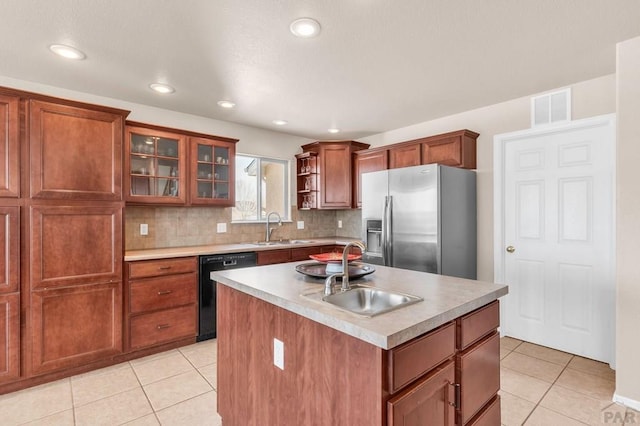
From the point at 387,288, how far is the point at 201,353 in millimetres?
2267

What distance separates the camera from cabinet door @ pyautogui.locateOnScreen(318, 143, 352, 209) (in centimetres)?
464

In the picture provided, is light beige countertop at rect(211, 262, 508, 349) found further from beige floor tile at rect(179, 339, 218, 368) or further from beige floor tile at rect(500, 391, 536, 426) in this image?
beige floor tile at rect(179, 339, 218, 368)

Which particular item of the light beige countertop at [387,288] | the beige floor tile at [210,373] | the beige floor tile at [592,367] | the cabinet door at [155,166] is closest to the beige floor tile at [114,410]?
the beige floor tile at [210,373]

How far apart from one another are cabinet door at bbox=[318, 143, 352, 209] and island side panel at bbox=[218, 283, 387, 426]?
9.56 feet

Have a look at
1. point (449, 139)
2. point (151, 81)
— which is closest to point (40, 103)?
point (151, 81)

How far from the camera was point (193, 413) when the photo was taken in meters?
2.15

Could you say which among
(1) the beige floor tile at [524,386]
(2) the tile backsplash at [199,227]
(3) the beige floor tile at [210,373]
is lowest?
(3) the beige floor tile at [210,373]

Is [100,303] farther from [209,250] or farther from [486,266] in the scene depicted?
[486,266]

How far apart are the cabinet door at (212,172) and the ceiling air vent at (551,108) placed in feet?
10.8

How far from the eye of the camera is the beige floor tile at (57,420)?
2.04m

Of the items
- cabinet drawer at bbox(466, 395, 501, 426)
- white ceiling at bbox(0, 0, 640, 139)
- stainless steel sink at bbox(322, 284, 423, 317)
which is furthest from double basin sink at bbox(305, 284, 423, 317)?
white ceiling at bbox(0, 0, 640, 139)

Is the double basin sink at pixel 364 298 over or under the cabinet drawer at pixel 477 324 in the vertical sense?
over

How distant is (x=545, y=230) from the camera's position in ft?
10.5

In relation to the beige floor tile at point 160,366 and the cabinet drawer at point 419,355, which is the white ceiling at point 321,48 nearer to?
the cabinet drawer at point 419,355
